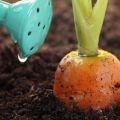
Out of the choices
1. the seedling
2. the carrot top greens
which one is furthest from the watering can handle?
the carrot top greens

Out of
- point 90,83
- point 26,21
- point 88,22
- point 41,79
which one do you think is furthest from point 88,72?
point 41,79

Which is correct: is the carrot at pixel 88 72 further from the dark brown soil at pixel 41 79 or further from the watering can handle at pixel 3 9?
the watering can handle at pixel 3 9

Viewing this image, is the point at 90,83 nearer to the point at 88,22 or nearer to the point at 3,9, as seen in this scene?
the point at 88,22

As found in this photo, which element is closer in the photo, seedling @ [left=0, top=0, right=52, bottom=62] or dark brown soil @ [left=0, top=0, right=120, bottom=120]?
seedling @ [left=0, top=0, right=52, bottom=62]

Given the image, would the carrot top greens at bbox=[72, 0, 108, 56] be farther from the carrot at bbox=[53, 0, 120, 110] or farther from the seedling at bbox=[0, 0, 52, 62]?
the seedling at bbox=[0, 0, 52, 62]

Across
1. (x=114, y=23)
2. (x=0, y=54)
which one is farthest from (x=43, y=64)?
(x=114, y=23)

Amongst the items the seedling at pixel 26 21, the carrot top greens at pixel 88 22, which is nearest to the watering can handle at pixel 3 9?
the seedling at pixel 26 21
